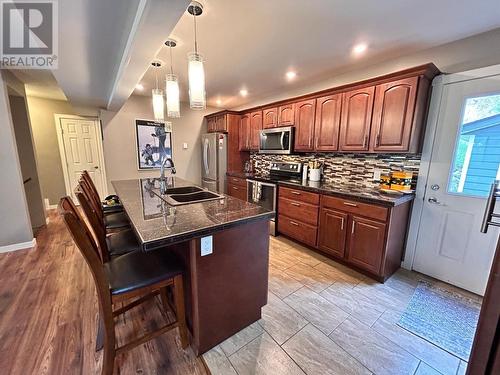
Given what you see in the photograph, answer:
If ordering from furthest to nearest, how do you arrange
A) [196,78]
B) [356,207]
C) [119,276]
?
1. [356,207]
2. [196,78]
3. [119,276]

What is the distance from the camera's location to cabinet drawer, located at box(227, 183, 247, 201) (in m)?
3.99

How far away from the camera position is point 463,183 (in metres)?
2.06

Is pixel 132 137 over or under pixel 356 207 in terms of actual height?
over

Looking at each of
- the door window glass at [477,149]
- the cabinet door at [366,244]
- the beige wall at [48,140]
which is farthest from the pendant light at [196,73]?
the beige wall at [48,140]

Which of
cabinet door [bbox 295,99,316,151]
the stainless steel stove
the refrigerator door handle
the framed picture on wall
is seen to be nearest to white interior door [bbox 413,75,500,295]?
cabinet door [bbox 295,99,316,151]

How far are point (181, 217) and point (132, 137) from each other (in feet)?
12.6

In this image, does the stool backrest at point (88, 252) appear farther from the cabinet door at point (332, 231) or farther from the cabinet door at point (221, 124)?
the cabinet door at point (221, 124)

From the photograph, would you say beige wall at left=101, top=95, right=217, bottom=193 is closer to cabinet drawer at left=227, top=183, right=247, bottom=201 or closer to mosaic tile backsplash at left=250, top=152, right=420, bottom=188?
cabinet drawer at left=227, top=183, right=247, bottom=201

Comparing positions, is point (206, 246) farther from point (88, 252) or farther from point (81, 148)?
point (81, 148)

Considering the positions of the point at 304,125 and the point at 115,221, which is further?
the point at 304,125

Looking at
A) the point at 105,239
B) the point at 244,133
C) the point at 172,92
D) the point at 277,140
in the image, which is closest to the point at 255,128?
the point at 244,133

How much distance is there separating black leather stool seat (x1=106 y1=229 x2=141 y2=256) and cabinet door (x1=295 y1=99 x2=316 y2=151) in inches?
100

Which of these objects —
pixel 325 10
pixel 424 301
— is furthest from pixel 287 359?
pixel 325 10

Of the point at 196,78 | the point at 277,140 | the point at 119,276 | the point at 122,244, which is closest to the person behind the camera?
the point at 119,276
